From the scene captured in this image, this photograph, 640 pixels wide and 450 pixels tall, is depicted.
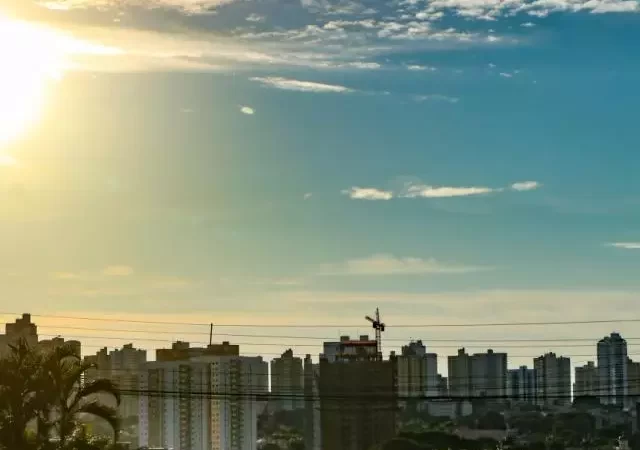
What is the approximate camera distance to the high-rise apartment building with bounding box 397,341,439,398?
177625 millimetres

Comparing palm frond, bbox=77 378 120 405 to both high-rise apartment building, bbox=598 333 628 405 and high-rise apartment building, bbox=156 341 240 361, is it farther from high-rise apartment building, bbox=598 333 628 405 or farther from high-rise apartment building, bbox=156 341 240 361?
high-rise apartment building, bbox=598 333 628 405

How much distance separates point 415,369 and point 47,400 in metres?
160

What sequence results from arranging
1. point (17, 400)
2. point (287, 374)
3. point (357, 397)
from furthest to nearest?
point (287, 374) → point (357, 397) → point (17, 400)

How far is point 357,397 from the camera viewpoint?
109938 mm

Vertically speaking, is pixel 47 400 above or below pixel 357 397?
above

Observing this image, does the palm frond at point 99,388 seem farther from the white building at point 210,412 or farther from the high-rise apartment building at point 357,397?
the white building at point 210,412

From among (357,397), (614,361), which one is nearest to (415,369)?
(614,361)

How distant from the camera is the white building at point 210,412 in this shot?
13062 cm

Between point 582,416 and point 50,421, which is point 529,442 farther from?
point 50,421

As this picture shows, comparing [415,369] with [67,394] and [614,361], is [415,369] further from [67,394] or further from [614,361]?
[67,394]

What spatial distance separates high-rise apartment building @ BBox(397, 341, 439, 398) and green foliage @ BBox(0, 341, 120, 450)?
14875 centimetres

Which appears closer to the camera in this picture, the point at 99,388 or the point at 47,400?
the point at 47,400

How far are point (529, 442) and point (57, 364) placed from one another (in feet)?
410

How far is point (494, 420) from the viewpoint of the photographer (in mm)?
177625
